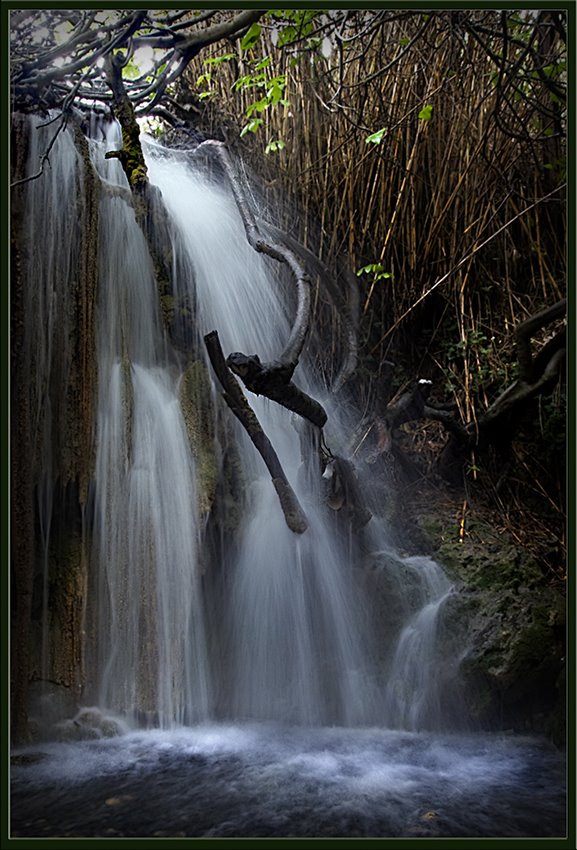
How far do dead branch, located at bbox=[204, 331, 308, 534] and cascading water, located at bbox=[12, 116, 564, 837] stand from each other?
0.37 m

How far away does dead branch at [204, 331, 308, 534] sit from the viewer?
2527 millimetres

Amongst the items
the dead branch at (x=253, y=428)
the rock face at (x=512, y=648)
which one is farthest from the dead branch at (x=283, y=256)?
the rock face at (x=512, y=648)

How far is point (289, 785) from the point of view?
2.18 metres

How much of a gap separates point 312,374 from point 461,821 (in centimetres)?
237

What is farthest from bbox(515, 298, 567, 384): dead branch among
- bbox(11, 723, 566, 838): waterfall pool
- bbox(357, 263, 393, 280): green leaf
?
bbox(11, 723, 566, 838): waterfall pool

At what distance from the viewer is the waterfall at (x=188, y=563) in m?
2.91

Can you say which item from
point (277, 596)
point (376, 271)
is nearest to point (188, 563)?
point (277, 596)

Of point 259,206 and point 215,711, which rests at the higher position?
point 259,206

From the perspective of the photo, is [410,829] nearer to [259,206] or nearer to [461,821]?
[461,821]

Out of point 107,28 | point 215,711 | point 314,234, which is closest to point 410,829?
point 215,711

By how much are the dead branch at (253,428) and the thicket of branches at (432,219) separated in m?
0.93

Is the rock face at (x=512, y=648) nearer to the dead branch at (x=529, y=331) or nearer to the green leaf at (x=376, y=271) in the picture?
the dead branch at (x=529, y=331)

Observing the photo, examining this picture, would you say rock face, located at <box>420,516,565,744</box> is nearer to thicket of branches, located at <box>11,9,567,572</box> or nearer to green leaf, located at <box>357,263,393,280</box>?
thicket of branches, located at <box>11,9,567,572</box>

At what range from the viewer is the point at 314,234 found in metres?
4.02
